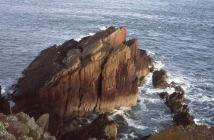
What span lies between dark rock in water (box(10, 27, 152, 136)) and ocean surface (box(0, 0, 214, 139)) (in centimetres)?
221

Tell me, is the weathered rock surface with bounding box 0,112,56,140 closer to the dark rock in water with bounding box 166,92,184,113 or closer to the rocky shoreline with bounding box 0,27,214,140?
the rocky shoreline with bounding box 0,27,214,140

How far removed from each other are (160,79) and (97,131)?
17.5 m

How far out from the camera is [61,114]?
44.2m

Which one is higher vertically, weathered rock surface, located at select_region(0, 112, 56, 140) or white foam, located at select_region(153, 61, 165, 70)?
weathered rock surface, located at select_region(0, 112, 56, 140)

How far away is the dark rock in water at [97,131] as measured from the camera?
39844mm

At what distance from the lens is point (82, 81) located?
4581 cm

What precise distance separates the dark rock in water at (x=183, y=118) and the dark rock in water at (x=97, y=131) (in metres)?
6.51

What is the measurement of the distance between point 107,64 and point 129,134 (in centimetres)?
816

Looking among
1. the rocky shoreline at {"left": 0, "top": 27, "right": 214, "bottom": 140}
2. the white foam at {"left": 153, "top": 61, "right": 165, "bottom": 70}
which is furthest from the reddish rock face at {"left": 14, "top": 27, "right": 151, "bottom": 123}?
the white foam at {"left": 153, "top": 61, "right": 165, "bottom": 70}

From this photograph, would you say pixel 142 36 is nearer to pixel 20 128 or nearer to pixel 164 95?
pixel 164 95

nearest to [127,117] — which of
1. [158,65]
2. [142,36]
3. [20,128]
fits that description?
[158,65]

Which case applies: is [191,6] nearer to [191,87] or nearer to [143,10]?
[143,10]

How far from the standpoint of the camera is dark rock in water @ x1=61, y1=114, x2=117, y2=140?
39844 mm

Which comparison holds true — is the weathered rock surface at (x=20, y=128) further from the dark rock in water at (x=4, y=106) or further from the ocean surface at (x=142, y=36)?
the ocean surface at (x=142, y=36)
